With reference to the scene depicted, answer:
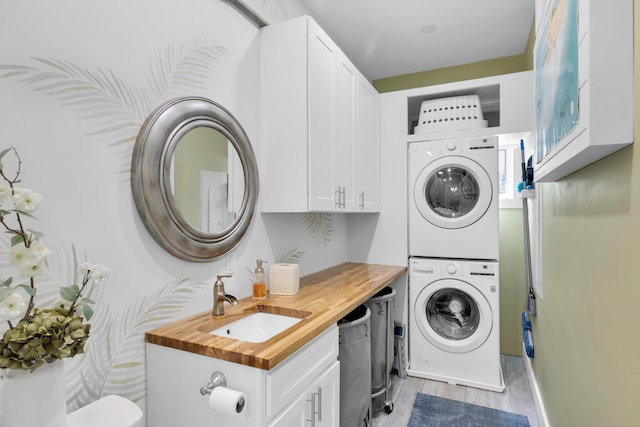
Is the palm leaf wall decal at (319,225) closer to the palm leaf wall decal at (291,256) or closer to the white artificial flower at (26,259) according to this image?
the palm leaf wall decal at (291,256)

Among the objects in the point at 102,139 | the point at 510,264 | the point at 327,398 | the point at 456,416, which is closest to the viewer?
the point at 102,139

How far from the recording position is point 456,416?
2330mm

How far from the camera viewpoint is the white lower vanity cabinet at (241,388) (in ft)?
3.74

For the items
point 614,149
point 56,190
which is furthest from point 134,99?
point 614,149

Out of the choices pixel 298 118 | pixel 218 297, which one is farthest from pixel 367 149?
pixel 218 297

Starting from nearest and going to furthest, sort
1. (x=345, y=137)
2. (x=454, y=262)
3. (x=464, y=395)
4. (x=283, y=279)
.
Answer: (x=283, y=279) < (x=345, y=137) < (x=464, y=395) < (x=454, y=262)

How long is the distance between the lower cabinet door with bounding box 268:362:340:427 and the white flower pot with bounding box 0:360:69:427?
62 centimetres

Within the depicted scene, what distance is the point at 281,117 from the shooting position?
2023 millimetres

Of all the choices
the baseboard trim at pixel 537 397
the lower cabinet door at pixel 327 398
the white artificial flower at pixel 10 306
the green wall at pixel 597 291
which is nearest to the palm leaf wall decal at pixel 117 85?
the white artificial flower at pixel 10 306

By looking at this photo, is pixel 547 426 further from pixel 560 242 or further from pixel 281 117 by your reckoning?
pixel 281 117

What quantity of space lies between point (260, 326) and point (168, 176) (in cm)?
85

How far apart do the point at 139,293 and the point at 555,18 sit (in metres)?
1.87

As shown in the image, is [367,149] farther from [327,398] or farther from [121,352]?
[121,352]

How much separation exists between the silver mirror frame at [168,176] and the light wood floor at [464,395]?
1.64 m
